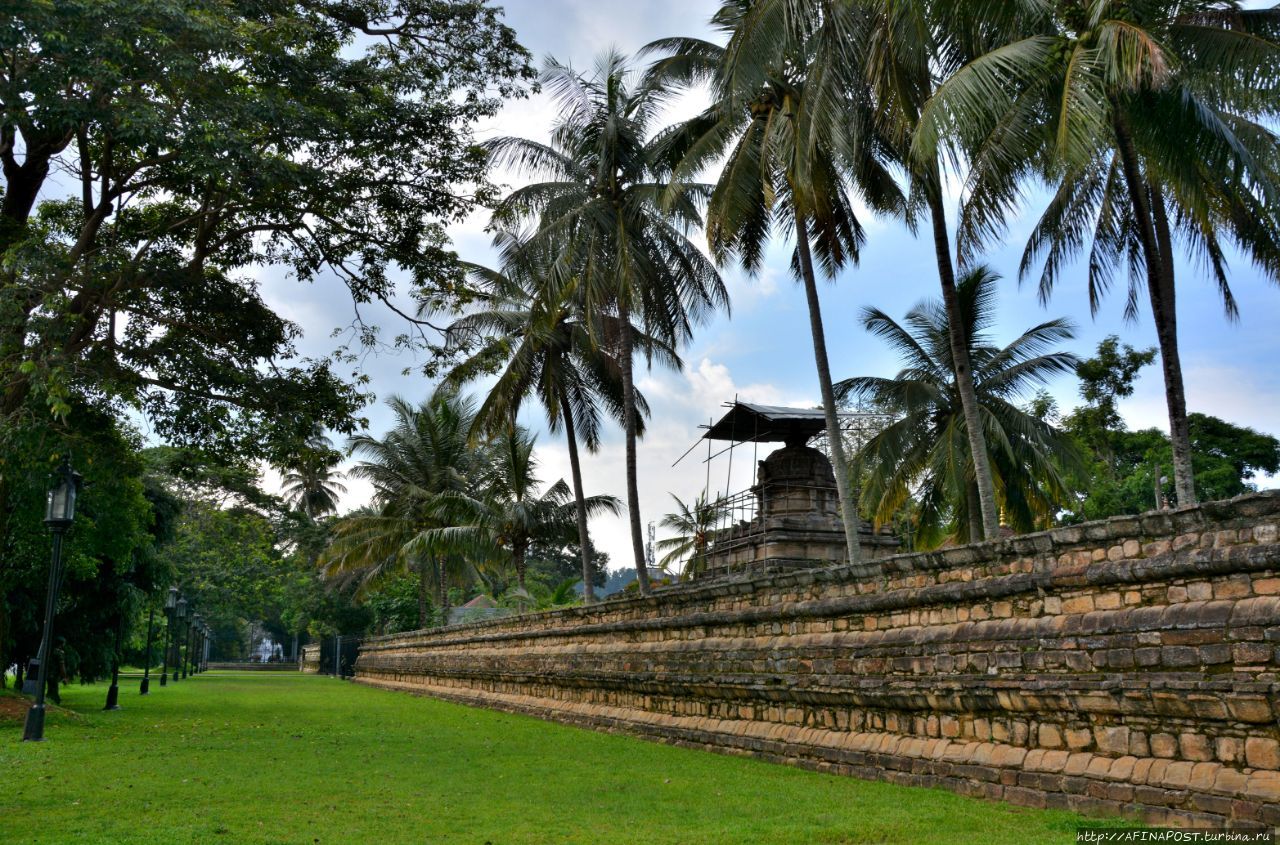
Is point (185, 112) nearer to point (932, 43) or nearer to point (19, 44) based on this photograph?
point (19, 44)

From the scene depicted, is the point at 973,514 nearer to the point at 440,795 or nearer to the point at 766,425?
the point at 766,425

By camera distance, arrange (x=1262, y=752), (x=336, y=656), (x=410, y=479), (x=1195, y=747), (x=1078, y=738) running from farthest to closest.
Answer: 1. (x=336, y=656)
2. (x=410, y=479)
3. (x=1078, y=738)
4. (x=1195, y=747)
5. (x=1262, y=752)

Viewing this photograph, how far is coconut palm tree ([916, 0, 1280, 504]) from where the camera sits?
28.2ft

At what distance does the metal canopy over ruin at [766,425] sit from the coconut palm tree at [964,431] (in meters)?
1.40

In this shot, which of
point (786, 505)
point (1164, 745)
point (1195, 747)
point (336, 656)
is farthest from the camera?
point (336, 656)

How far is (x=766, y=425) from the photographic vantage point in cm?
2192

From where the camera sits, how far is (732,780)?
30.3ft

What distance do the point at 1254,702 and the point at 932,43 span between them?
807cm

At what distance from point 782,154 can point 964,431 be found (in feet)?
28.0

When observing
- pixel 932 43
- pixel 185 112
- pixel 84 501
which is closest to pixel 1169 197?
pixel 932 43

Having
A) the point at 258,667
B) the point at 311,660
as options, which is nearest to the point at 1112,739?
the point at 311,660

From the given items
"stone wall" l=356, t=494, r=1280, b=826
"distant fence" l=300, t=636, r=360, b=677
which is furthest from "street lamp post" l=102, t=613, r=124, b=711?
"distant fence" l=300, t=636, r=360, b=677

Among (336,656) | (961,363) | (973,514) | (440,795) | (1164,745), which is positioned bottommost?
(440,795)

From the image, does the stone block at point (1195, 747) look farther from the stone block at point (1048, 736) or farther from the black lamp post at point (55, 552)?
the black lamp post at point (55, 552)
